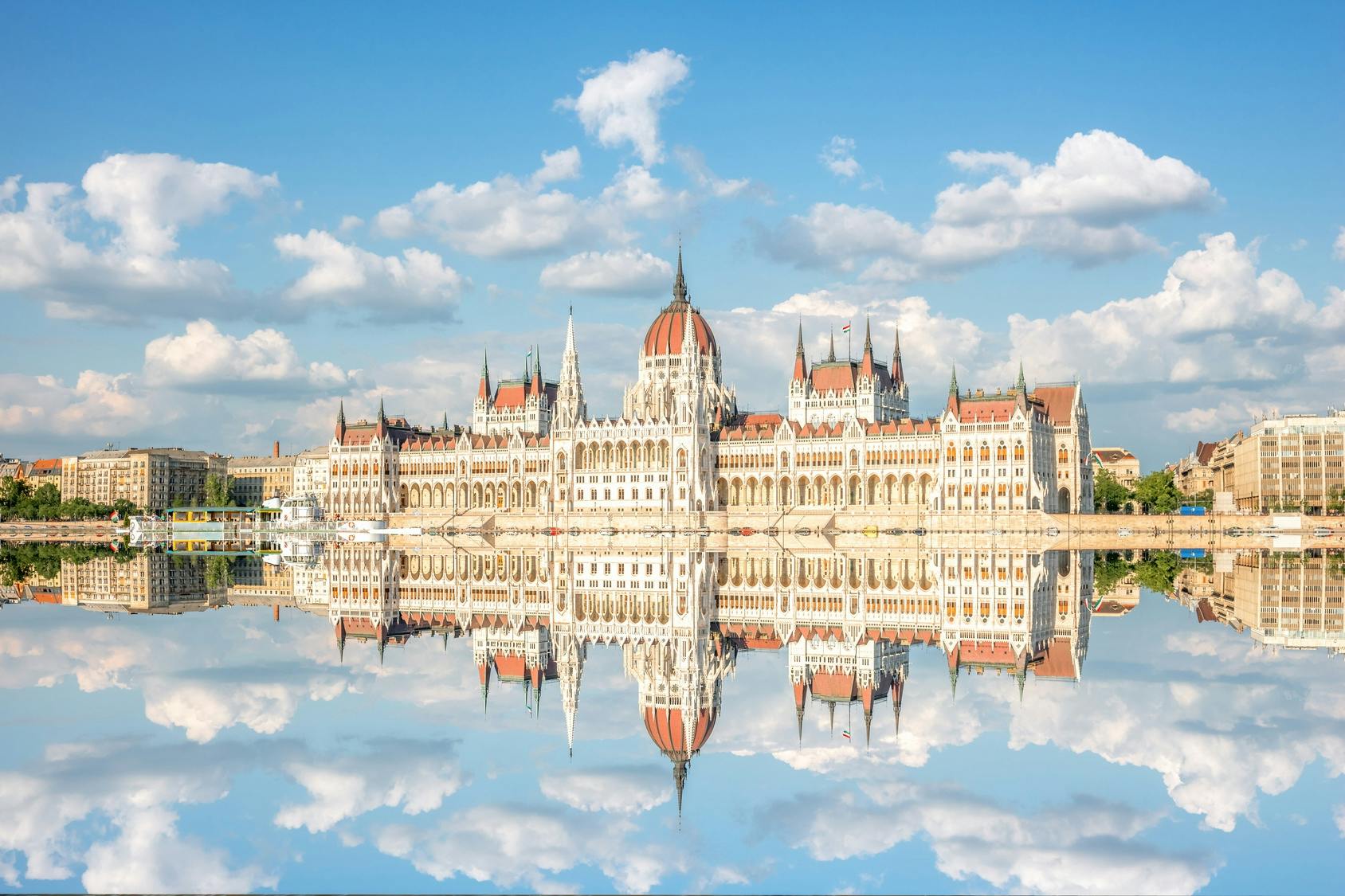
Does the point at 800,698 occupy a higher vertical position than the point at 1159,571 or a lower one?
higher

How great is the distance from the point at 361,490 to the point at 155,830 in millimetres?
155984

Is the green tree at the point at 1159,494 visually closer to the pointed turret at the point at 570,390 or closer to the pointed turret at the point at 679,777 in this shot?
the pointed turret at the point at 570,390

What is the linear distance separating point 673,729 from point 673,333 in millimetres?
135725

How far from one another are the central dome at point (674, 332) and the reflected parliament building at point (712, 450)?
19 centimetres

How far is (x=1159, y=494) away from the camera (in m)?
148

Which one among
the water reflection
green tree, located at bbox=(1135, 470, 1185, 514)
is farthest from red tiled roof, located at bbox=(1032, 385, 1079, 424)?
the water reflection

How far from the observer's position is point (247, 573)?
7325cm

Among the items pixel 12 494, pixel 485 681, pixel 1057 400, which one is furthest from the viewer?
pixel 12 494

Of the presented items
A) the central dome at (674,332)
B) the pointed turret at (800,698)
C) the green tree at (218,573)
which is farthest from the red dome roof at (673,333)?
the pointed turret at (800,698)

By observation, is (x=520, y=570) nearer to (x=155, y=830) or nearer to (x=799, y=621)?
(x=799, y=621)

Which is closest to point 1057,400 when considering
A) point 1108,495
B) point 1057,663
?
point 1108,495

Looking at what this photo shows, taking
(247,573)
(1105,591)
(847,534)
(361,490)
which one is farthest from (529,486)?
(1105,591)

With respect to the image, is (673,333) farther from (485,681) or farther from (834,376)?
(485,681)

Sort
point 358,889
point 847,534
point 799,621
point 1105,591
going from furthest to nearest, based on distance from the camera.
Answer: point 847,534 → point 1105,591 → point 799,621 → point 358,889
